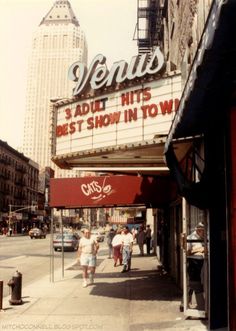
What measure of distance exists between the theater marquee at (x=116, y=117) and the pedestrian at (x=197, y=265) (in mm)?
2536

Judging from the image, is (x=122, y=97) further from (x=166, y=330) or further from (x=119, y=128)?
(x=166, y=330)

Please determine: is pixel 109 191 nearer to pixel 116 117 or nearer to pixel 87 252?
pixel 87 252

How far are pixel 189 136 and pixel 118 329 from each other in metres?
4.05

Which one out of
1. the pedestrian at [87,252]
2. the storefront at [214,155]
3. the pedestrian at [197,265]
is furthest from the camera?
the pedestrian at [87,252]

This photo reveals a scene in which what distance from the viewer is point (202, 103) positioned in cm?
704

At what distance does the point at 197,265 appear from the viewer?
32.3 feet

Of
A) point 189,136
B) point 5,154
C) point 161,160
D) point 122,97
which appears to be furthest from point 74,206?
point 5,154

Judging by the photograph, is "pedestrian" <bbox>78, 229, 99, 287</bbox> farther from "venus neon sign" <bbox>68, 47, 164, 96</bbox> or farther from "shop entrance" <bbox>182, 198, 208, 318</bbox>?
"shop entrance" <bbox>182, 198, 208, 318</bbox>

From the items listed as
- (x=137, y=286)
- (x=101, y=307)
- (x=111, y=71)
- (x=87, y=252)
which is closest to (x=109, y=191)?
(x=87, y=252)

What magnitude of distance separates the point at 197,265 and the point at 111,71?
5650 millimetres

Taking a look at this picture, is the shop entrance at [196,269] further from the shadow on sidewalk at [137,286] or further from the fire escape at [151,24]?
the fire escape at [151,24]

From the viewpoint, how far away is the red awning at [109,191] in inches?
Answer: 554

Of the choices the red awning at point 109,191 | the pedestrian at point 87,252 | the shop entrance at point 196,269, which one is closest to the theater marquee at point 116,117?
the red awning at point 109,191

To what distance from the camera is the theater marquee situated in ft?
37.9
